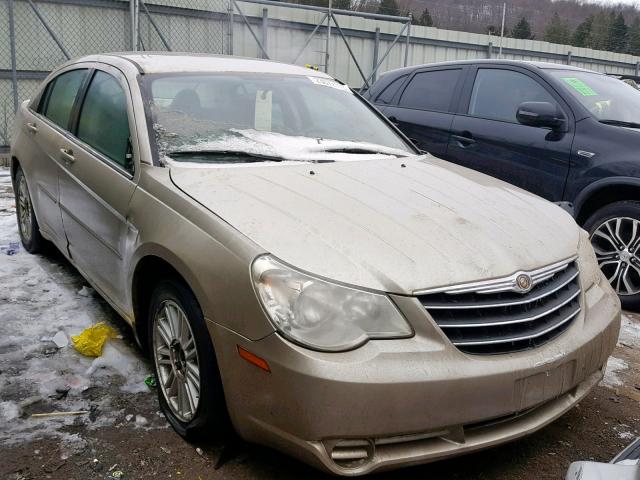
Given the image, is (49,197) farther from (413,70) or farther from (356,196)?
(413,70)

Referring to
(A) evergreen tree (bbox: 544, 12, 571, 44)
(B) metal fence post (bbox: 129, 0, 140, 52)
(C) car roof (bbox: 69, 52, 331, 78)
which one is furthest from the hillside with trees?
(C) car roof (bbox: 69, 52, 331, 78)

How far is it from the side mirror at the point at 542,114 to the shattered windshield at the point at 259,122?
4.80ft

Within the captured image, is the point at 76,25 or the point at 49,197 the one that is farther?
the point at 76,25

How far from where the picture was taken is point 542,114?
4.73 meters

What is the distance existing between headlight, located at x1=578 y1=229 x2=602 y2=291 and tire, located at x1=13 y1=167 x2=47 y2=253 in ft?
12.2

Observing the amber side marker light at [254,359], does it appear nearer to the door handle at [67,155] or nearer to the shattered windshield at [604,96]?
the door handle at [67,155]

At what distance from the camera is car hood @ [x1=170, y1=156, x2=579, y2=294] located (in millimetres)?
2141

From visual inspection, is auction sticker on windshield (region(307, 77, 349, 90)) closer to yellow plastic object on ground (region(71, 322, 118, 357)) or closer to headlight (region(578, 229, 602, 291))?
headlight (region(578, 229, 602, 291))

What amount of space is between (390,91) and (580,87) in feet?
6.60

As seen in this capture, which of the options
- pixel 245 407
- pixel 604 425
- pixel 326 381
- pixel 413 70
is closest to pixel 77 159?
pixel 245 407

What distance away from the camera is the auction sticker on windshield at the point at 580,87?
5.00m

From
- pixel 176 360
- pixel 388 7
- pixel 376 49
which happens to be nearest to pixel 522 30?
pixel 388 7

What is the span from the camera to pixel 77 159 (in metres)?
3.48

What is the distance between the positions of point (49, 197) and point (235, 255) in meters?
2.39
